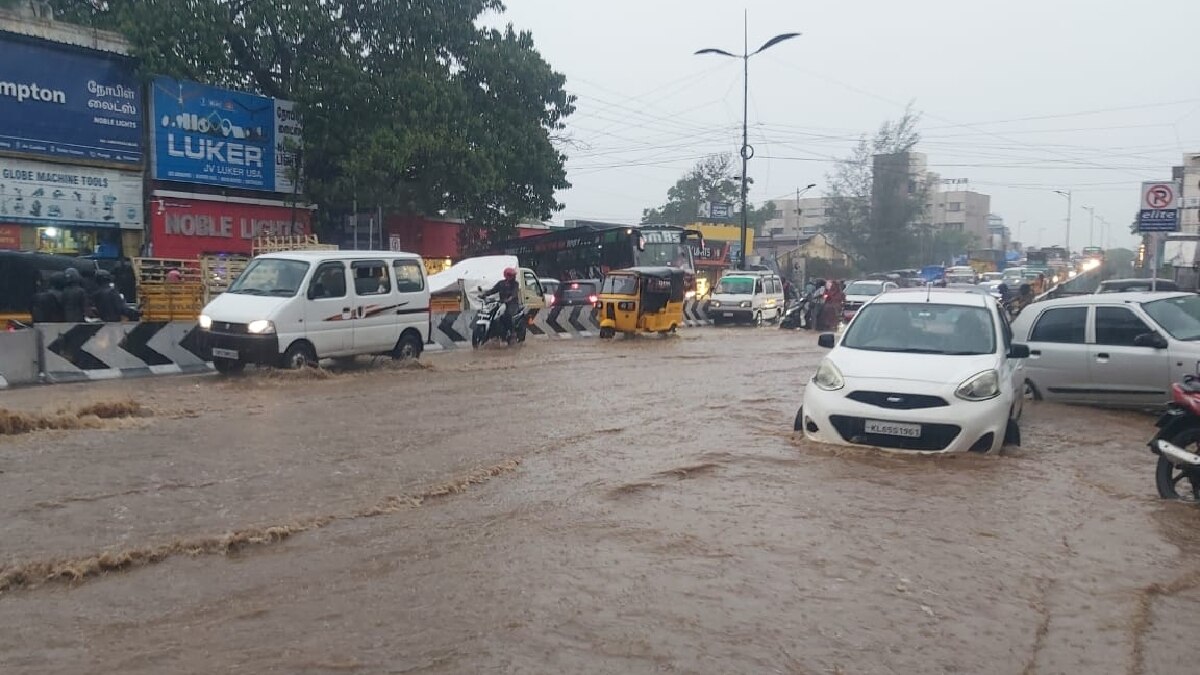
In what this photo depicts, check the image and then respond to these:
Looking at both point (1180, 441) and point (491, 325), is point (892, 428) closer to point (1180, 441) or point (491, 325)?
point (1180, 441)

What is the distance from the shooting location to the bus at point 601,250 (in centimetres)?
3177

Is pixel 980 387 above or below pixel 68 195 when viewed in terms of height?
below

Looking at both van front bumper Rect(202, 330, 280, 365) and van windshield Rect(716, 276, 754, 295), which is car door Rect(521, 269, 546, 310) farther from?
van front bumper Rect(202, 330, 280, 365)

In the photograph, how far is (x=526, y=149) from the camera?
31219 mm

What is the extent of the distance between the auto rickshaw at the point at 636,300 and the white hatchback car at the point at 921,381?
13.3 m

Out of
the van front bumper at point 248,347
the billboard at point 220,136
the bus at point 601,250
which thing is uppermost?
the billboard at point 220,136

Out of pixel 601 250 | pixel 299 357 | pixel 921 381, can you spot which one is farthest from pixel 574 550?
pixel 601 250

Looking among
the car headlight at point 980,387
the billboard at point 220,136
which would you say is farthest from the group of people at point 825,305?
the car headlight at point 980,387

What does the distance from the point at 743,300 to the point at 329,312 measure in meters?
17.3

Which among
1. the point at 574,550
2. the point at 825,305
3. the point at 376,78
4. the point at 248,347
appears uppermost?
the point at 376,78

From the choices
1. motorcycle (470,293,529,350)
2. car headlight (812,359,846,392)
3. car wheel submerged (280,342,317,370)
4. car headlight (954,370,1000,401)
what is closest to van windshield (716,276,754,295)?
motorcycle (470,293,529,350)

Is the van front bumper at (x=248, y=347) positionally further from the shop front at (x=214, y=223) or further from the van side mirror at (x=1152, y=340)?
the shop front at (x=214, y=223)

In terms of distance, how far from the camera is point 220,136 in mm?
27031

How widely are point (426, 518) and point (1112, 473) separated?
592 centimetres
